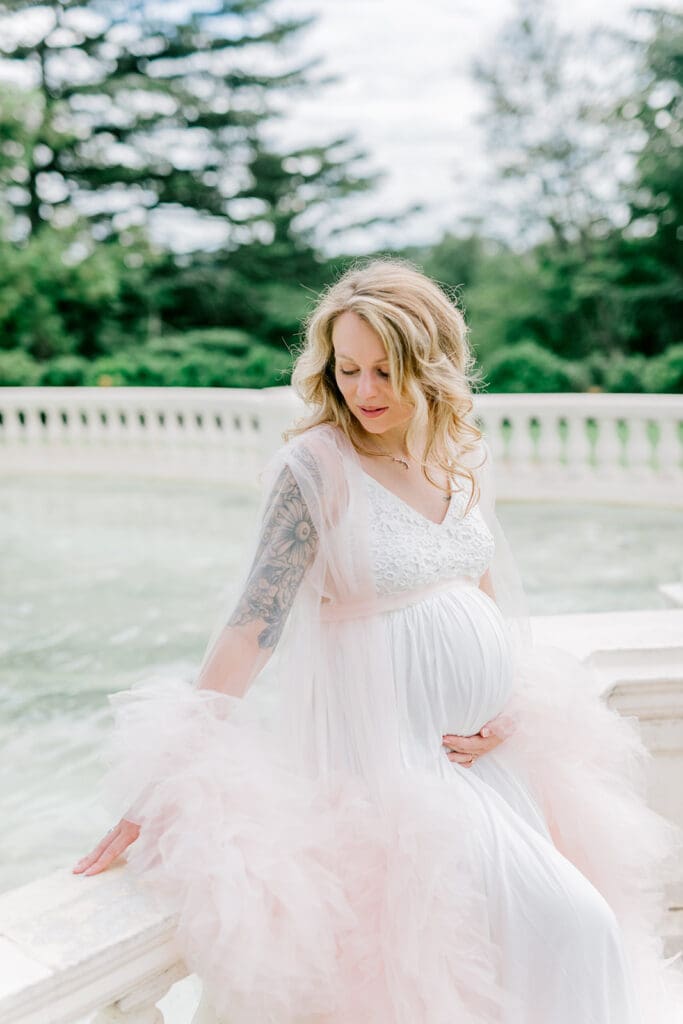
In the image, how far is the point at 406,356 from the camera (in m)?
1.89

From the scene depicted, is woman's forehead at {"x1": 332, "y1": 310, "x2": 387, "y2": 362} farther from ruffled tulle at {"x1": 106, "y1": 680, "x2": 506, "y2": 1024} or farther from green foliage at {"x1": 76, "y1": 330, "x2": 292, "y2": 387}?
green foliage at {"x1": 76, "y1": 330, "x2": 292, "y2": 387}

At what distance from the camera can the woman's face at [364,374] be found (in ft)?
6.19

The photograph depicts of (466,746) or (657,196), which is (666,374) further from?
(466,746)

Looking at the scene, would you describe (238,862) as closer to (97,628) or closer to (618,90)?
(97,628)

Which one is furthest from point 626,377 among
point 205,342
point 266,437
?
point 266,437

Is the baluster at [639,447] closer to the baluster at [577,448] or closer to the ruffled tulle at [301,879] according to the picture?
the baluster at [577,448]

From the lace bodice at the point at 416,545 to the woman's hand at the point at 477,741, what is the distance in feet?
0.97

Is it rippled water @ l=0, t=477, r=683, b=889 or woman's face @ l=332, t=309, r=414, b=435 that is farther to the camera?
rippled water @ l=0, t=477, r=683, b=889

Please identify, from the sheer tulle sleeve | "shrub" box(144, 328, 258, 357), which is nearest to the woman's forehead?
the sheer tulle sleeve

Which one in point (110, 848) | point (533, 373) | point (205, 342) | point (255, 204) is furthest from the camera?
point (255, 204)

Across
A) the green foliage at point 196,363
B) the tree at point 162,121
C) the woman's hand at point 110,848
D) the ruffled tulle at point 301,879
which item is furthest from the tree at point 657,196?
the woman's hand at point 110,848

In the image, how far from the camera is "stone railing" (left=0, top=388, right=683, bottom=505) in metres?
7.78

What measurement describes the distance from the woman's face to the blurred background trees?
1575 centimetres

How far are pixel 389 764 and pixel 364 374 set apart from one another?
2.37ft
